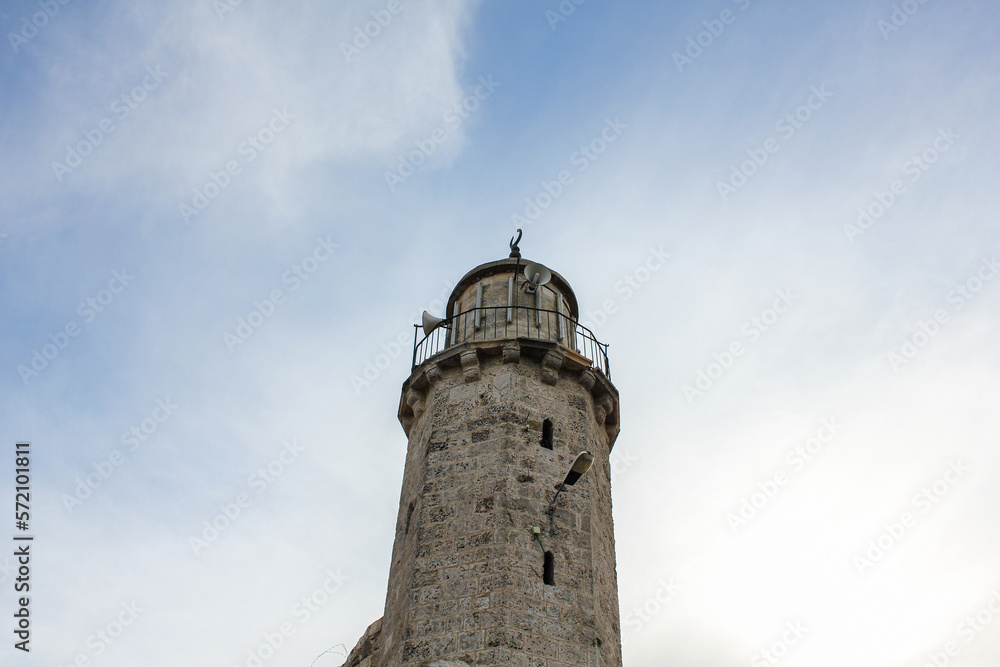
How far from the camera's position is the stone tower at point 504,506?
10.4 meters

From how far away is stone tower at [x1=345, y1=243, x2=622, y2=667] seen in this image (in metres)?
10.4

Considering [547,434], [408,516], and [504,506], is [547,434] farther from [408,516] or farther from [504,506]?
[408,516]

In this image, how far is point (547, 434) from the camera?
12766mm

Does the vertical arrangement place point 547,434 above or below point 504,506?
above

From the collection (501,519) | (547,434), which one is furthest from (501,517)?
(547,434)

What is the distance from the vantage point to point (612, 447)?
15.0m

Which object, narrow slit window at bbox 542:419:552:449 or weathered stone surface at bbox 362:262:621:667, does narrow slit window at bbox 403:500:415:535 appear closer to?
weathered stone surface at bbox 362:262:621:667

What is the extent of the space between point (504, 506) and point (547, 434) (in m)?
1.80

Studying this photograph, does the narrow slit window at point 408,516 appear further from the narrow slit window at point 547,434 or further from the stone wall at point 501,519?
the narrow slit window at point 547,434

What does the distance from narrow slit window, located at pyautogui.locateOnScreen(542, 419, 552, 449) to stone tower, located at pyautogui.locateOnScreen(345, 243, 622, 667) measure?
2 cm

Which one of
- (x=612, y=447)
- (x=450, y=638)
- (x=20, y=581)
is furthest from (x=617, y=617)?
(x=20, y=581)

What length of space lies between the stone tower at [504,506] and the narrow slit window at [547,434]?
0.06 ft

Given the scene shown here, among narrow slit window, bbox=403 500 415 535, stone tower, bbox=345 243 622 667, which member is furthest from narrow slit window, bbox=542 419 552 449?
narrow slit window, bbox=403 500 415 535

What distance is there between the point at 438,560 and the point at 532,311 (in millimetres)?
5852
